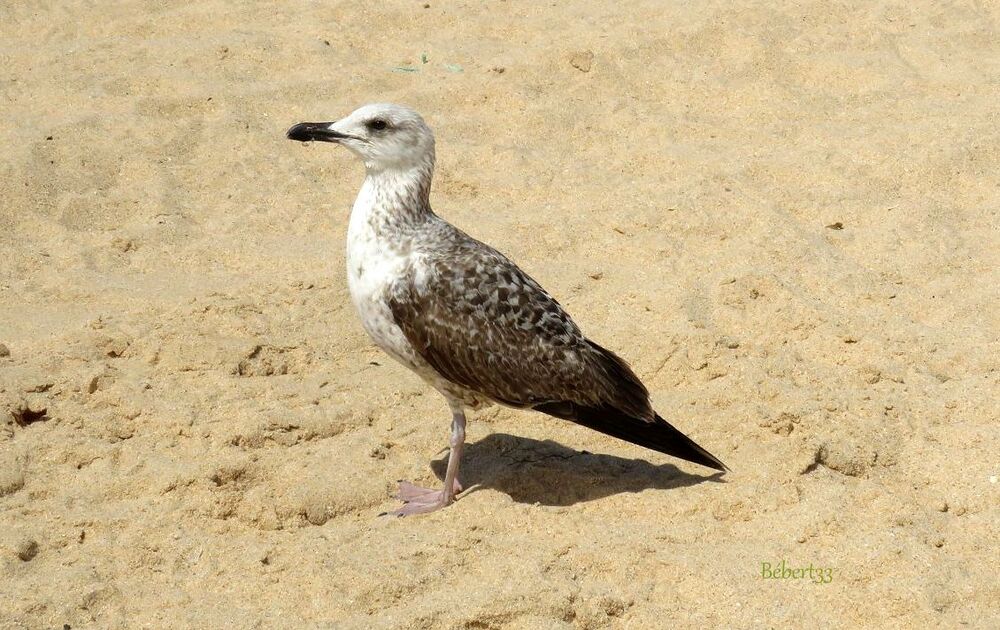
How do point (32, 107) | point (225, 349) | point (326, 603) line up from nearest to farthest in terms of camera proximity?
1. point (326, 603)
2. point (225, 349)
3. point (32, 107)

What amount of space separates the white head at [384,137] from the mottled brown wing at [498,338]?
1.68 feet

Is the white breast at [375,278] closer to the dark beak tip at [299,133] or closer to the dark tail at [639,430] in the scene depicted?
the dark beak tip at [299,133]

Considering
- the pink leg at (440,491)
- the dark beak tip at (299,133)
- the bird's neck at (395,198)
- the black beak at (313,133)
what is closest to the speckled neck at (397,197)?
the bird's neck at (395,198)

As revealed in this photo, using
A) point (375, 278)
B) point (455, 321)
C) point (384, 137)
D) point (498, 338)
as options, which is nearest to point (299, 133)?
point (384, 137)

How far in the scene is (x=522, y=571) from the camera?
4.18m

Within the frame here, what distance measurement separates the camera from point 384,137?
500 cm

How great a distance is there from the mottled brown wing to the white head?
512 millimetres

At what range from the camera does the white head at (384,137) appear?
499cm

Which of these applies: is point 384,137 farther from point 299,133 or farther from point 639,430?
point 639,430

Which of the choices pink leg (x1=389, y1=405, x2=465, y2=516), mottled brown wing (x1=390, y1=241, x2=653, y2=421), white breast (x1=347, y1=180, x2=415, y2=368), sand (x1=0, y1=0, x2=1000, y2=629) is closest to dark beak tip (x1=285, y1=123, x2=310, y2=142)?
white breast (x1=347, y1=180, x2=415, y2=368)

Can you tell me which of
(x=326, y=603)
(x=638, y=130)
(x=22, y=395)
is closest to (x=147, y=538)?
(x=326, y=603)

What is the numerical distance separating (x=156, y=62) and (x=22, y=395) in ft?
13.4

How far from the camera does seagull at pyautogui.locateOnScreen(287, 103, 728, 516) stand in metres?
4.73

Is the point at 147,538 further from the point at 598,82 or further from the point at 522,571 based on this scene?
the point at 598,82
